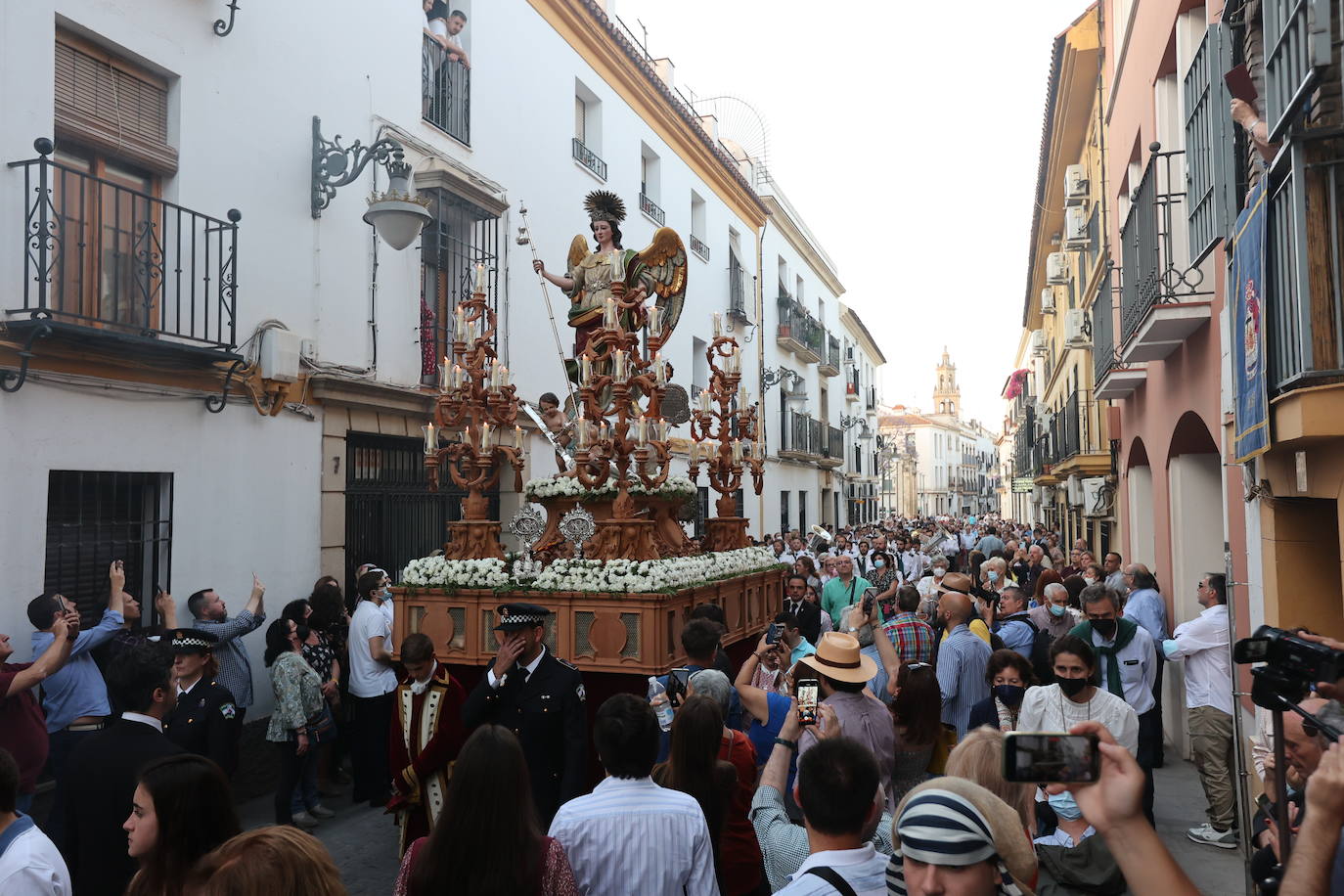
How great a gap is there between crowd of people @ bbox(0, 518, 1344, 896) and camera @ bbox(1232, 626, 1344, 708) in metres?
0.31

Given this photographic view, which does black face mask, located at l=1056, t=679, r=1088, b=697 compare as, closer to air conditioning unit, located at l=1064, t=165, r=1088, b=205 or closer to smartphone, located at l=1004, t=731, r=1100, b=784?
smartphone, located at l=1004, t=731, r=1100, b=784

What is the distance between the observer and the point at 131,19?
7363 mm

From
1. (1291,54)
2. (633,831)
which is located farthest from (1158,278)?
(633,831)

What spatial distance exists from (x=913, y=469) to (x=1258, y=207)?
260 feet

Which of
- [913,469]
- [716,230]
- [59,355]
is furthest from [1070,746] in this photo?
[913,469]

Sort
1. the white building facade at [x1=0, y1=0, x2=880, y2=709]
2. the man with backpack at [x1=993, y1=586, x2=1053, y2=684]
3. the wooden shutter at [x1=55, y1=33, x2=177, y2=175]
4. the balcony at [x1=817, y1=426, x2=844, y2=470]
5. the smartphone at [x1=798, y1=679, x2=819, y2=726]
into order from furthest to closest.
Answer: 1. the balcony at [x1=817, y1=426, x2=844, y2=470]
2. the wooden shutter at [x1=55, y1=33, x2=177, y2=175]
3. the man with backpack at [x1=993, y1=586, x2=1053, y2=684]
4. the white building facade at [x1=0, y1=0, x2=880, y2=709]
5. the smartphone at [x1=798, y1=679, x2=819, y2=726]

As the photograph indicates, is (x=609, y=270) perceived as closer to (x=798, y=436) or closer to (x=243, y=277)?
(x=243, y=277)

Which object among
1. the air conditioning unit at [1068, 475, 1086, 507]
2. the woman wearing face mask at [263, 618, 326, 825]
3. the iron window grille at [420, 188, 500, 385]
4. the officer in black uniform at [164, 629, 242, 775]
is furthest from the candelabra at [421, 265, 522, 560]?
the air conditioning unit at [1068, 475, 1086, 507]

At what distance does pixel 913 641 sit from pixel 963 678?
1.65 ft

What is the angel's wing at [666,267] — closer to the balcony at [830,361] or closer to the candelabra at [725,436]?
the candelabra at [725,436]

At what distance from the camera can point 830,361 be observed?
3356cm

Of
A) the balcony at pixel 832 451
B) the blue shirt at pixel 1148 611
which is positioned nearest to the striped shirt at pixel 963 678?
the blue shirt at pixel 1148 611

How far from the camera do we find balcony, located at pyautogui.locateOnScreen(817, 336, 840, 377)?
105 feet

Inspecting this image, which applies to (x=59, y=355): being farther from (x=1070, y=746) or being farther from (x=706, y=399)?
(x=1070, y=746)
